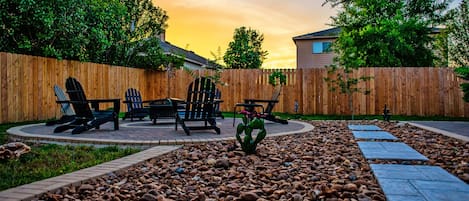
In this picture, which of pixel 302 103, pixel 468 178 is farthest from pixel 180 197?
pixel 302 103

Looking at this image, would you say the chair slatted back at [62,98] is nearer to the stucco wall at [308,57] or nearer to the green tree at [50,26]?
the green tree at [50,26]

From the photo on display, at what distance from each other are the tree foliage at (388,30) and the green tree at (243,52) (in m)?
10.9

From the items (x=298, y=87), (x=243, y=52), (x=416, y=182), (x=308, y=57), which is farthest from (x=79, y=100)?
(x=243, y=52)

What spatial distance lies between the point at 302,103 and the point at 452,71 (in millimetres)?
4730

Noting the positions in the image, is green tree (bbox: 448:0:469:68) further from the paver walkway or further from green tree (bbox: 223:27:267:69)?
green tree (bbox: 223:27:267:69)

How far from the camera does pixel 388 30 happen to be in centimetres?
1390

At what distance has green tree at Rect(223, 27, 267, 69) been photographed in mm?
26203

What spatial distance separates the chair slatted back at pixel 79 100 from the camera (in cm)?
539

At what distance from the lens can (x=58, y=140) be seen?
4.63 meters

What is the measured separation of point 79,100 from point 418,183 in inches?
193

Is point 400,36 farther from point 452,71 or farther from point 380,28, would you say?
point 452,71

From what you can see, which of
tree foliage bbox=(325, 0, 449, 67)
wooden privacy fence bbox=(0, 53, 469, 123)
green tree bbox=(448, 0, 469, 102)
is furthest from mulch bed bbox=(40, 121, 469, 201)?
green tree bbox=(448, 0, 469, 102)

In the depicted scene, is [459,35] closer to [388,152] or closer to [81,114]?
[388,152]

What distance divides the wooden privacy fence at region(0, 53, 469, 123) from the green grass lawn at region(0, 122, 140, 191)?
523cm
